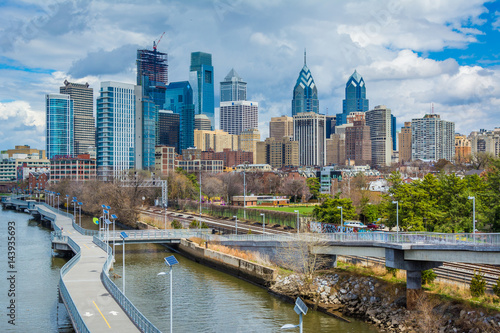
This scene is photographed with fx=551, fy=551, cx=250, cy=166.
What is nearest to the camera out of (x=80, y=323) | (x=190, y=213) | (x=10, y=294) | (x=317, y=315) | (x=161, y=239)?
(x=80, y=323)

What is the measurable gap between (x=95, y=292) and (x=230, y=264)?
2041 centimetres

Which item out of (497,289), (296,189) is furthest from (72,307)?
(296,189)

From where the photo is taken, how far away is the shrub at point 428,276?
42.5 meters

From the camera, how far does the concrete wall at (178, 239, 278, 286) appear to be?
52.0m

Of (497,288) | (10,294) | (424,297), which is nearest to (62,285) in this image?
(10,294)

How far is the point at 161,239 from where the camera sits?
229 feet

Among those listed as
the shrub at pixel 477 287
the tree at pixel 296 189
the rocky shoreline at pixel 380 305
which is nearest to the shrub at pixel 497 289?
the shrub at pixel 477 287

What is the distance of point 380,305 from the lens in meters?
41.4

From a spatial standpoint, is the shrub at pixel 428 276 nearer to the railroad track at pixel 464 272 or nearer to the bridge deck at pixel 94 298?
the railroad track at pixel 464 272

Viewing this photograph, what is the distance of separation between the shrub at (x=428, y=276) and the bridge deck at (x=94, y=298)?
2283 centimetres

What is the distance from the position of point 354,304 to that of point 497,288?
10982 millimetres

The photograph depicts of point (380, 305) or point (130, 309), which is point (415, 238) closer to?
point (380, 305)

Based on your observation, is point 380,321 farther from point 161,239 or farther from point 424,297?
point 161,239

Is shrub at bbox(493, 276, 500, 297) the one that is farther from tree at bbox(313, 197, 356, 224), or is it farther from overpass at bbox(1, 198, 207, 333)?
tree at bbox(313, 197, 356, 224)
